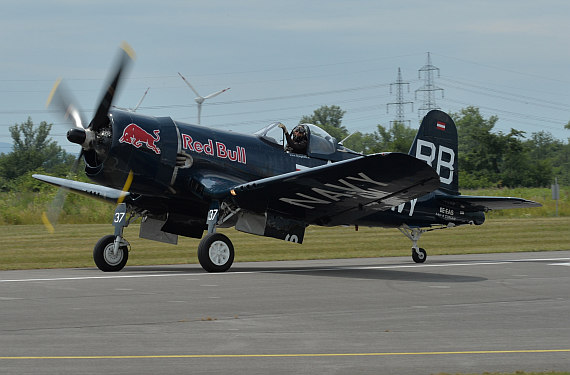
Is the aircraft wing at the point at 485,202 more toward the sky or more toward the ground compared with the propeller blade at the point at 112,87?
more toward the ground

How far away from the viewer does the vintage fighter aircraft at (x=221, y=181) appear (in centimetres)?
1406

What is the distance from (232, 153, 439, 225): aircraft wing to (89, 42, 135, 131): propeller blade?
2754 mm

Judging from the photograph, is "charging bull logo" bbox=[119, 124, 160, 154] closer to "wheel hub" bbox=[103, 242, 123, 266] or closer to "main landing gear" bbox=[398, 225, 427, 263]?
"wheel hub" bbox=[103, 242, 123, 266]

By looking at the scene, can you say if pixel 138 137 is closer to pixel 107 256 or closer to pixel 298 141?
pixel 107 256

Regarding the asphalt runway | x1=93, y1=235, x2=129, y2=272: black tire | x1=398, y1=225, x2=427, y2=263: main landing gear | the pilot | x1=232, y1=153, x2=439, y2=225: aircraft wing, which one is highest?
the pilot

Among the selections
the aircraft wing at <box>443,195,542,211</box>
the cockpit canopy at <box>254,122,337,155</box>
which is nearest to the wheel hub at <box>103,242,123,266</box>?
the cockpit canopy at <box>254,122,337,155</box>

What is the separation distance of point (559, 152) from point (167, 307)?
11883 centimetres

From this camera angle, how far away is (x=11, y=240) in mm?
25234

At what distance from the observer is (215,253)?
14500 mm

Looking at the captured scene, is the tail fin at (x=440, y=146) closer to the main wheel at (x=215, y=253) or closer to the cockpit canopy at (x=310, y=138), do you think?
the cockpit canopy at (x=310, y=138)

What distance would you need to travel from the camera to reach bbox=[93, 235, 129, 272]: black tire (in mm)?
15336

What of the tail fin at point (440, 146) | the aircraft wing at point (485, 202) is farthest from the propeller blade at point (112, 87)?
the aircraft wing at point (485, 202)

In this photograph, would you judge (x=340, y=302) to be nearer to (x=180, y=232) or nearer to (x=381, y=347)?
(x=381, y=347)

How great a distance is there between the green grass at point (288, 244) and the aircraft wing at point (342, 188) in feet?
13.8
